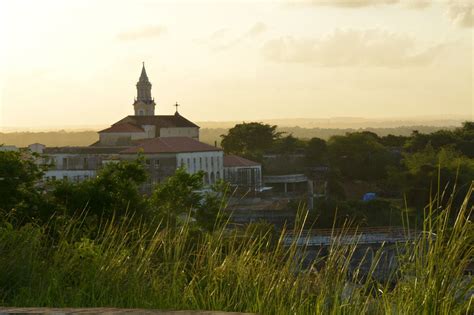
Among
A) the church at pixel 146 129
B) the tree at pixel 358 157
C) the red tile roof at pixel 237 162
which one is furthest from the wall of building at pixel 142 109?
the tree at pixel 358 157

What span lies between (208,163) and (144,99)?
100 feet

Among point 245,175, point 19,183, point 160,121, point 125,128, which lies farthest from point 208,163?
point 19,183

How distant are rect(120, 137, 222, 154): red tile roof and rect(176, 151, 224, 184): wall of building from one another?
0.44 metres

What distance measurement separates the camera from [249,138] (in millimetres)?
83375

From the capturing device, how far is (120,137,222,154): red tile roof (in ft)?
220

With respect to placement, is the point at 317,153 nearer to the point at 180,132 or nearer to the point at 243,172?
the point at 243,172

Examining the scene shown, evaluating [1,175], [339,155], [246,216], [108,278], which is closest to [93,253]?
[108,278]

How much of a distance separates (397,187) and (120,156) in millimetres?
17471

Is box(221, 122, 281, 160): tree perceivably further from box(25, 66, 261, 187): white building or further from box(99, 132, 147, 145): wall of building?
box(25, 66, 261, 187): white building

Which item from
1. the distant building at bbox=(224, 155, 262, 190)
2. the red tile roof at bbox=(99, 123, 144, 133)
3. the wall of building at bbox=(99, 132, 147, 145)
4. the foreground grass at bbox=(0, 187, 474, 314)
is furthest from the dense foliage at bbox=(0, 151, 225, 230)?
the red tile roof at bbox=(99, 123, 144, 133)

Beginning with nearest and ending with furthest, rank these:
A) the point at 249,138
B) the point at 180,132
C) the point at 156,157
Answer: the point at 156,157
the point at 249,138
the point at 180,132

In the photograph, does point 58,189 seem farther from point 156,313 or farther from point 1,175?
point 156,313

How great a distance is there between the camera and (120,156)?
62.7 metres

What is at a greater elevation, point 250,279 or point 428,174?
point 250,279
